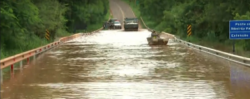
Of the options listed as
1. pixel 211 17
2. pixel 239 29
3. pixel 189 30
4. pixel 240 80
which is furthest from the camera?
pixel 189 30

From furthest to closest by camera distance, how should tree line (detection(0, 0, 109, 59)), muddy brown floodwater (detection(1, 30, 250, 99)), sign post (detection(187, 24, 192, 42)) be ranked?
sign post (detection(187, 24, 192, 42)) → tree line (detection(0, 0, 109, 59)) → muddy brown floodwater (detection(1, 30, 250, 99))

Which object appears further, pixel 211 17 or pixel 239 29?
pixel 211 17

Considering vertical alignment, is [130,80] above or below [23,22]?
below

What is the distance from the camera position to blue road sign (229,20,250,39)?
25906 mm

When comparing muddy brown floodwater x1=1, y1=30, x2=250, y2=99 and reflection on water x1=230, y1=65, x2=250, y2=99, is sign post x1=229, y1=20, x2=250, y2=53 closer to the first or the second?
muddy brown floodwater x1=1, y1=30, x2=250, y2=99

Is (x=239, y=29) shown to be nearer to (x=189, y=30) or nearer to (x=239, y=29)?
(x=239, y=29)

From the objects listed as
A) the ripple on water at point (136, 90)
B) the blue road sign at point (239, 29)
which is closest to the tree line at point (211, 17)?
the blue road sign at point (239, 29)

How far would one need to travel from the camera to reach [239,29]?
2608 cm

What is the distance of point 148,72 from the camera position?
1922cm

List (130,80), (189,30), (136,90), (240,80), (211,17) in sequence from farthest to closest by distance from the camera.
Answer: (189,30)
(211,17)
(130,80)
(240,80)
(136,90)

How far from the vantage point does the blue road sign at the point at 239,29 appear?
25.9m

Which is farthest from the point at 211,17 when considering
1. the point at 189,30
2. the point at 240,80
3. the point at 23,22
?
the point at 240,80

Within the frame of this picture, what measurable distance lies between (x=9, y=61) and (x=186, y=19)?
29.2m

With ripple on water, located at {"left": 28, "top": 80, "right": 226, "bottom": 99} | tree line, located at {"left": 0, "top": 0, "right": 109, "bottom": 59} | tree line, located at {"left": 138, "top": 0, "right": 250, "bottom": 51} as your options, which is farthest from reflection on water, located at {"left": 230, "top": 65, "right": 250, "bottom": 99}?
tree line, located at {"left": 138, "top": 0, "right": 250, "bottom": 51}
